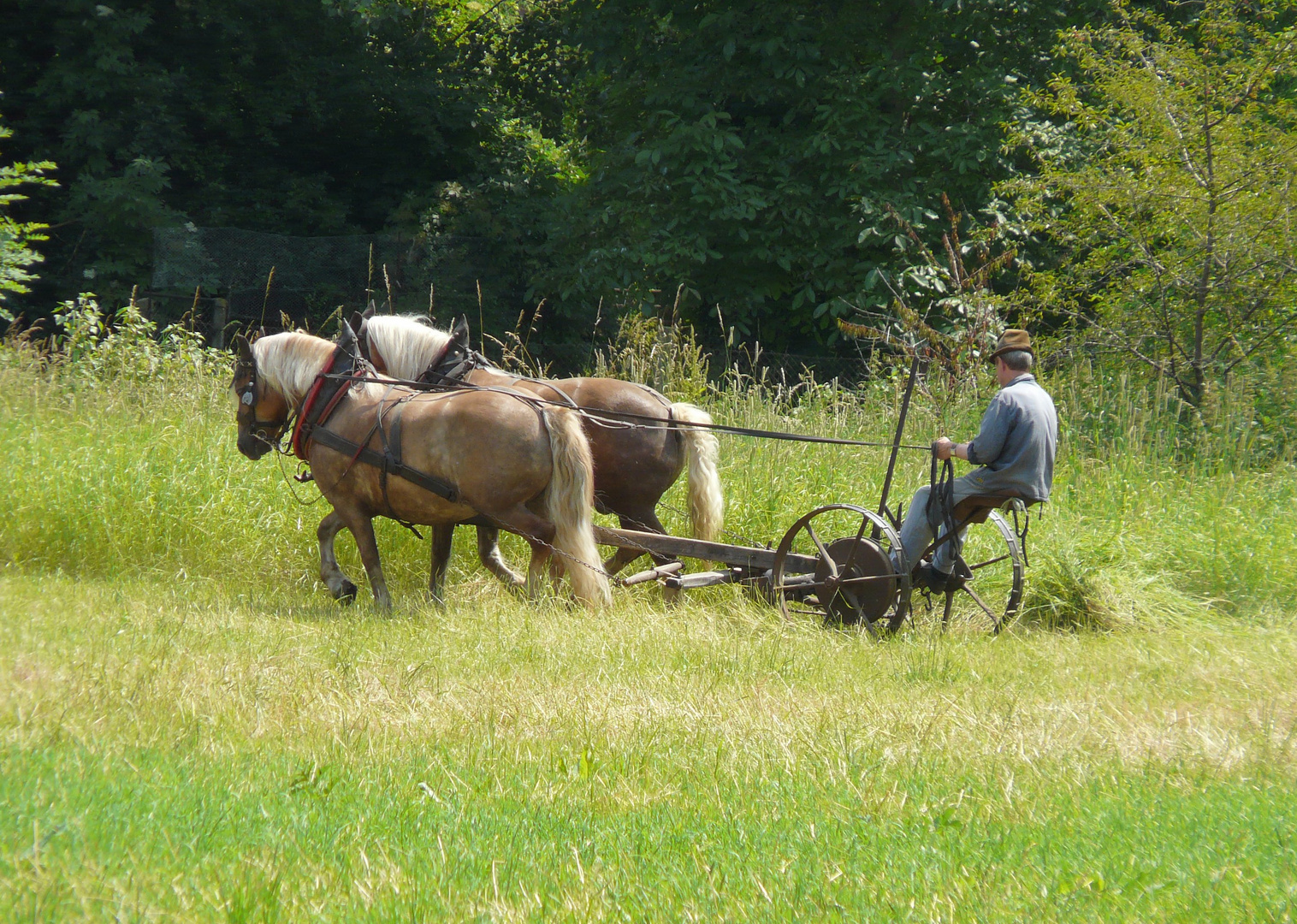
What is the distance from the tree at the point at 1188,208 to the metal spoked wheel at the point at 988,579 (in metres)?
3.03

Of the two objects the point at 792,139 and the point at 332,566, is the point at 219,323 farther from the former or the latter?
the point at 332,566

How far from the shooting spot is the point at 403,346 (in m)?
7.57

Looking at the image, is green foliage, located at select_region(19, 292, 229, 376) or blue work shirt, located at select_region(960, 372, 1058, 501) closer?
blue work shirt, located at select_region(960, 372, 1058, 501)

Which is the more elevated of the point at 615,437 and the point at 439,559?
the point at 615,437

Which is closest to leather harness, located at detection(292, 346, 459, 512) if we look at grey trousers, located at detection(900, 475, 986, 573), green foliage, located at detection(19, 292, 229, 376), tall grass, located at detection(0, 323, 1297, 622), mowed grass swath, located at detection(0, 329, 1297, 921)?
mowed grass swath, located at detection(0, 329, 1297, 921)

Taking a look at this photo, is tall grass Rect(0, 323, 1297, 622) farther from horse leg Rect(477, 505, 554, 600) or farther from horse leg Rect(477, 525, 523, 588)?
horse leg Rect(477, 505, 554, 600)

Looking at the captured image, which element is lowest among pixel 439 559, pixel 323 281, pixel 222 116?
pixel 439 559

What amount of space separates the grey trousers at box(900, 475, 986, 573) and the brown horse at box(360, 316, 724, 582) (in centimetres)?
156

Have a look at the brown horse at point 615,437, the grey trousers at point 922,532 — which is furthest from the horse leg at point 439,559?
the grey trousers at point 922,532

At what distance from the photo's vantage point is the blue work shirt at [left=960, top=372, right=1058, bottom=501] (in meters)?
5.73

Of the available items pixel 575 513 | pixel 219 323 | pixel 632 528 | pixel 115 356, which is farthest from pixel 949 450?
pixel 219 323

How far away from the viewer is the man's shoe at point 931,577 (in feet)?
20.3

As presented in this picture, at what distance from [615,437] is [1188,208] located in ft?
17.7

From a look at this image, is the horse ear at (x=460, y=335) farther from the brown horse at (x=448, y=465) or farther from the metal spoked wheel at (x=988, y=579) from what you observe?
the metal spoked wheel at (x=988, y=579)
